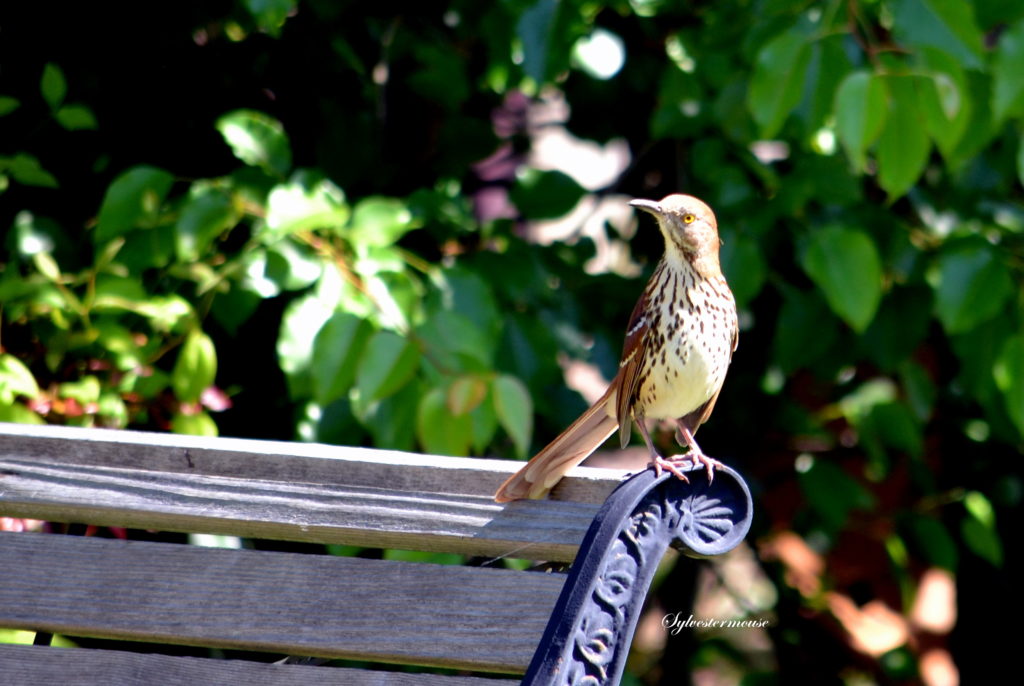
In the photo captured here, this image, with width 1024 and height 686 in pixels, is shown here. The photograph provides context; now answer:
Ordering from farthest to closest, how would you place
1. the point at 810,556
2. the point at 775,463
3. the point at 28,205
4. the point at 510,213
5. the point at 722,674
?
the point at 722,674
the point at 810,556
the point at 775,463
the point at 510,213
the point at 28,205

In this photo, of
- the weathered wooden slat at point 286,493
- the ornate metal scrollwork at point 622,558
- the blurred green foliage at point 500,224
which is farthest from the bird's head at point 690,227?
the ornate metal scrollwork at point 622,558

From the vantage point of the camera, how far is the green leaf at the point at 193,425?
2.42 metres

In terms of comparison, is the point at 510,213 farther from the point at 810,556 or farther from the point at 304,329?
the point at 810,556

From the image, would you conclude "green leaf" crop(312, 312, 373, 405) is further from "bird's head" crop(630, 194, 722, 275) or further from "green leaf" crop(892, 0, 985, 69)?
"green leaf" crop(892, 0, 985, 69)

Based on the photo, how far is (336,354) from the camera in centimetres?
221

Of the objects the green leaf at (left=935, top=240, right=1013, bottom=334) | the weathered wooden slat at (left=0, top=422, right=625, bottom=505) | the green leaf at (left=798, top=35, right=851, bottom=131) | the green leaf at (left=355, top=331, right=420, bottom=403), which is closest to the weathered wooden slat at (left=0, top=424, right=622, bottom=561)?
the weathered wooden slat at (left=0, top=422, right=625, bottom=505)

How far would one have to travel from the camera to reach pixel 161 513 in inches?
63.2

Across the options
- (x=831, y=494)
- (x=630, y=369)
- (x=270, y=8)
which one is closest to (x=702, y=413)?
(x=630, y=369)

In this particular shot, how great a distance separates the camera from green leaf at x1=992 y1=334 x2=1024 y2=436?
→ 251 centimetres

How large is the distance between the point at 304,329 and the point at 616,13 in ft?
5.00

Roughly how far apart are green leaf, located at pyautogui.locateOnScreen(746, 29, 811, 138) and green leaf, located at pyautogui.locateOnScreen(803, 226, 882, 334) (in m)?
0.37

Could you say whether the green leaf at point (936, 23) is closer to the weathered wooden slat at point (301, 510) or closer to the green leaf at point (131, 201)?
the weathered wooden slat at point (301, 510)

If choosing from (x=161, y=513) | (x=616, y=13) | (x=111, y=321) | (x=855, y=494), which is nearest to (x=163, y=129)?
(x=111, y=321)

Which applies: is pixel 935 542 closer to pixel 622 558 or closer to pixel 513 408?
pixel 513 408
